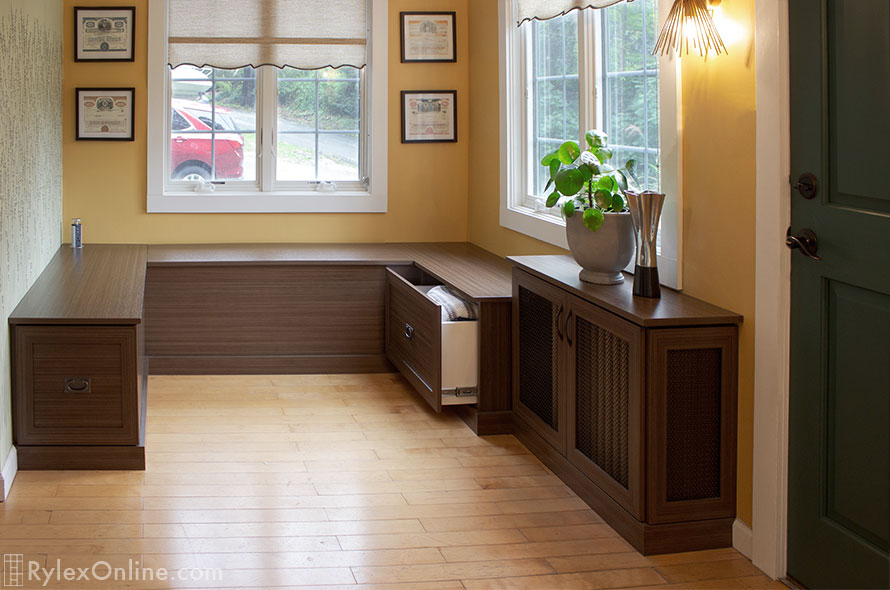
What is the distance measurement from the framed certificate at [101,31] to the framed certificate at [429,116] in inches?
65.4

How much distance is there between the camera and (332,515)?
3.45 m

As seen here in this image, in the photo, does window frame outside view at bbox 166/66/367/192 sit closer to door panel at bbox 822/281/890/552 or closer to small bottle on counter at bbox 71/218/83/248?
small bottle on counter at bbox 71/218/83/248

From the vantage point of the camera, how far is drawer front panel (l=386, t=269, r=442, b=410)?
4.46 meters

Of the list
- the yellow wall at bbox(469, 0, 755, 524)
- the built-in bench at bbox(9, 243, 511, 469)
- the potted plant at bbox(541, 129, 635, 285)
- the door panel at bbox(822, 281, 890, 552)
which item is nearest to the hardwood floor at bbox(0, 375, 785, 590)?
the built-in bench at bbox(9, 243, 511, 469)

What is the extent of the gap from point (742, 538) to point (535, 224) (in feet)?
7.24

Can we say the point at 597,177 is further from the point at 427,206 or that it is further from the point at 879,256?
the point at 427,206

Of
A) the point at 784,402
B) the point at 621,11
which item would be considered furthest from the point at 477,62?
the point at 784,402

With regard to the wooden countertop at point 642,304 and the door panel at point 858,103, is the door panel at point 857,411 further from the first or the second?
the wooden countertop at point 642,304

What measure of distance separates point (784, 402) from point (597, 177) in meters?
1.12

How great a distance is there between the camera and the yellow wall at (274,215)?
591 cm

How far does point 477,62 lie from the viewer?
5965mm

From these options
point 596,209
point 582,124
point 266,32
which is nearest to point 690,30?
point 596,209

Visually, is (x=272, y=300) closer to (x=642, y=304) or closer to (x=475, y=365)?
(x=475, y=365)

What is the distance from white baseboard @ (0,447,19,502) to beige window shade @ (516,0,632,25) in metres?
2.80
